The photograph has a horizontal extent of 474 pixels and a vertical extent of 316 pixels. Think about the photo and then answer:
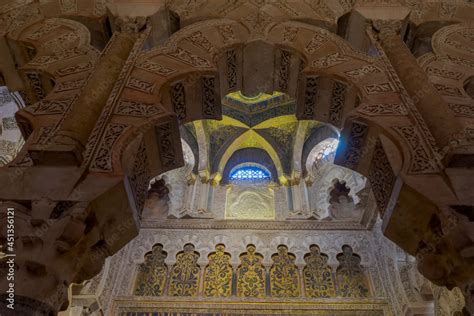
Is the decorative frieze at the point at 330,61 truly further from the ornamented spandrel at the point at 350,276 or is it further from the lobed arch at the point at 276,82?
the ornamented spandrel at the point at 350,276

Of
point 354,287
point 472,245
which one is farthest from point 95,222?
point 354,287

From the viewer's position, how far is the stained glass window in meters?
9.29

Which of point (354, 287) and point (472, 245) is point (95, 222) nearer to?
point (472, 245)

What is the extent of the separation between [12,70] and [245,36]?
2.59m

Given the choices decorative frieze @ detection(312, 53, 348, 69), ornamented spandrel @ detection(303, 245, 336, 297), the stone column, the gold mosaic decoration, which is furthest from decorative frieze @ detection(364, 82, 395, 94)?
the gold mosaic decoration

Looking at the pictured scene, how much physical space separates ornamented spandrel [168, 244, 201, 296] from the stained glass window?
2.48 meters

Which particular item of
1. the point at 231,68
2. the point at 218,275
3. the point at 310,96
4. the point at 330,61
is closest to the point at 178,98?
the point at 231,68

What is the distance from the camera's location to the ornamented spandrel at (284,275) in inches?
266

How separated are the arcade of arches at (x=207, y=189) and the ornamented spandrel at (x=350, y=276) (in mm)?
34

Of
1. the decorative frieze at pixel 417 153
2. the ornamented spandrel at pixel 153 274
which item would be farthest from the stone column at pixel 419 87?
the ornamented spandrel at pixel 153 274

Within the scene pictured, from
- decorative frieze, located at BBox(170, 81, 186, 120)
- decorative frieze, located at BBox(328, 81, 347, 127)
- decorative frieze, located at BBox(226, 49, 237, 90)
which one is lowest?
decorative frieze, located at BBox(170, 81, 186, 120)

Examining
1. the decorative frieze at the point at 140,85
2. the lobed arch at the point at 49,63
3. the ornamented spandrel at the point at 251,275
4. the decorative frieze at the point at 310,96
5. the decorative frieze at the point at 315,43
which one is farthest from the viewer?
the ornamented spandrel at the point at 251,275

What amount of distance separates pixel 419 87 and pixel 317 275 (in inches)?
182

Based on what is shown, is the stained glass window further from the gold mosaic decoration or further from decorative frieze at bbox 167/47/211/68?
decorative frieze at bbox 167/47/211/68
